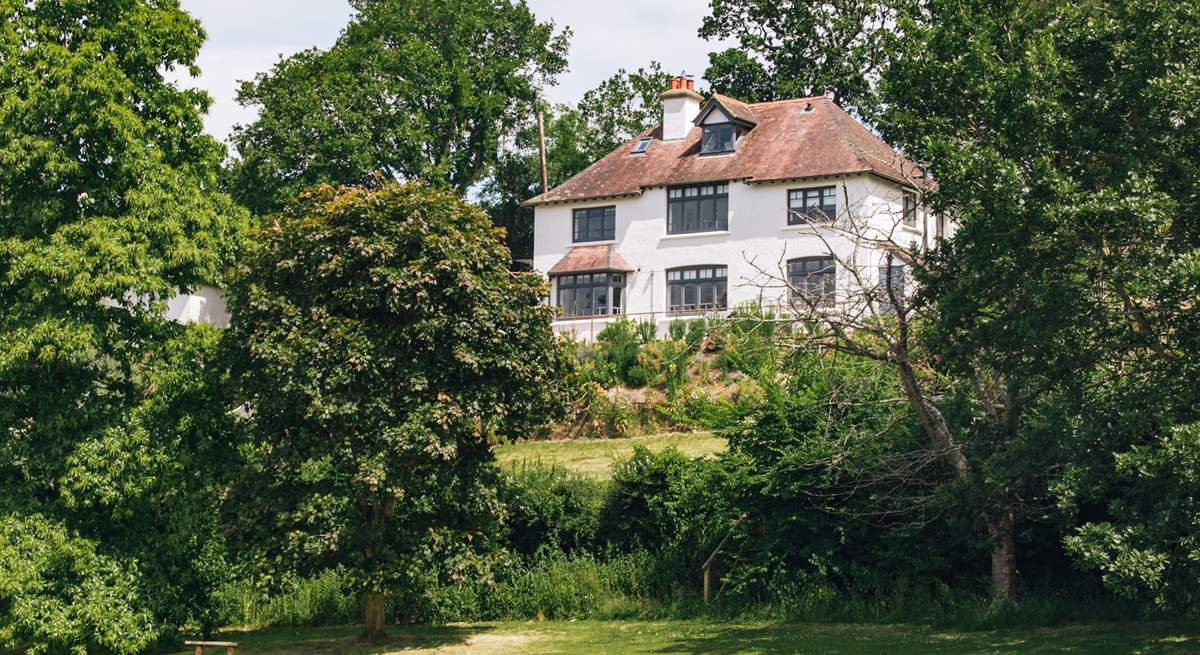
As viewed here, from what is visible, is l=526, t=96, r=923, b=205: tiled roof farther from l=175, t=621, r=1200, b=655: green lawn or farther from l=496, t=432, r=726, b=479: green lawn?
l=175, t=621, r=1200, b=655: green lawn

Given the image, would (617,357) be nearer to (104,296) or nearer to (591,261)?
(591,261)

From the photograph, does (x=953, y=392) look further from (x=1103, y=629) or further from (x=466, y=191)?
(x=466, y=191)

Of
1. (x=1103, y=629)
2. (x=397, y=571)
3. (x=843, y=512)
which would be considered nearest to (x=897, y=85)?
(x=843, y=512)

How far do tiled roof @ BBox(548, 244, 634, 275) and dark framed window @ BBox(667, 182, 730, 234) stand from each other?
2352 mm

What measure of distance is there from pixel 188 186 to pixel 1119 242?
60.2ft

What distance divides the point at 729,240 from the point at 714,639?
93.3 feet

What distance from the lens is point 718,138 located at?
5619 cm

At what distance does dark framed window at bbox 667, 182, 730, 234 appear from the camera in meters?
54.3

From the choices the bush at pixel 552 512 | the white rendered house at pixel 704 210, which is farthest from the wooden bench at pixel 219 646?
the white rendered house at pixel 704 210

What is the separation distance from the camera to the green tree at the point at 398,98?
60938 millimetres

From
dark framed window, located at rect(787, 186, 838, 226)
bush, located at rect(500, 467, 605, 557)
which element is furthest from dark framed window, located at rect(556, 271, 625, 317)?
bush, located at rect(500, 467, 605, 557)

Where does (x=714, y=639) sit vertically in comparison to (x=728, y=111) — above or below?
below

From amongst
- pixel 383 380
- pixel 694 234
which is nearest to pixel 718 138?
pixel 694 234

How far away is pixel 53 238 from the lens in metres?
27.5
